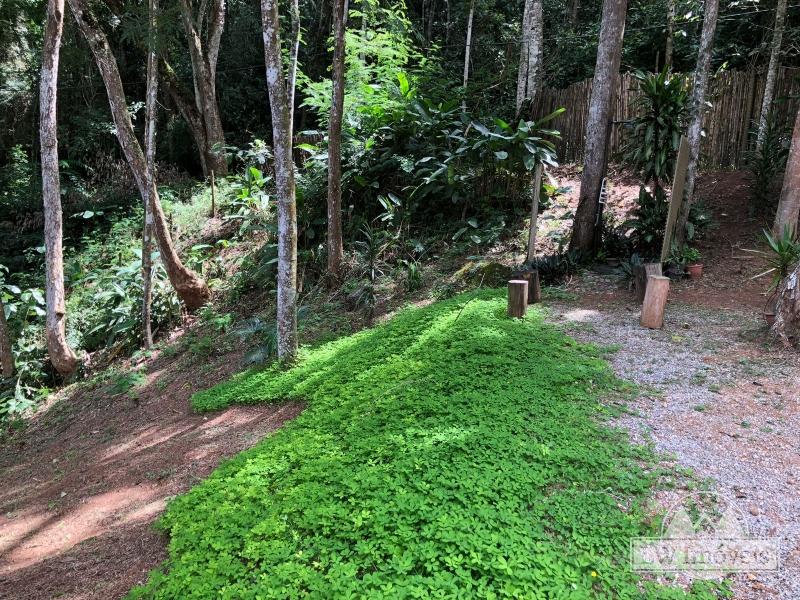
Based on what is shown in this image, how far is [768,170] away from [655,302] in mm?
4721

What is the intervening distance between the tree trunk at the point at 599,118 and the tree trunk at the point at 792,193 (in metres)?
2.36

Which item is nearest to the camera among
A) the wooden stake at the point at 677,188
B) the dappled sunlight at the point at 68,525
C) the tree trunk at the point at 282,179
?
the dappled sunlight at the point at 68,525

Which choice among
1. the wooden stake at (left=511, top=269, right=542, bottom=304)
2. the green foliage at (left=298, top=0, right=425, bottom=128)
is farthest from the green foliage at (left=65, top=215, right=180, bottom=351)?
the wooden stake at (left=511, top=269, right=542, bottom=304)

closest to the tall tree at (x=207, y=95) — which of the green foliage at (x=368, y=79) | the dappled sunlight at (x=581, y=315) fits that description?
the green foliage at (x=368, y=79)

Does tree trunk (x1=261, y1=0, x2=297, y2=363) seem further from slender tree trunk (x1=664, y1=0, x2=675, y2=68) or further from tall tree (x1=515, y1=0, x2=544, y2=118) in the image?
slender tree trunk (x1=664, y1=0, x2=675, y2=68)

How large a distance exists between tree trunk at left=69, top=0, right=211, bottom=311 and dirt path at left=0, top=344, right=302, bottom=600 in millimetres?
1892

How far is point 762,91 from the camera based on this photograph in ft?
34.8

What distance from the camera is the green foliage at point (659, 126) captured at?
7.79 meters

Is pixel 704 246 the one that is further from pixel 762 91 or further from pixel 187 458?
pixel 187 458

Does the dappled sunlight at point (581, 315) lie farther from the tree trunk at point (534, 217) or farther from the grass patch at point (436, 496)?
the tree trunk at point (534, 217)

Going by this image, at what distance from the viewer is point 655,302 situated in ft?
19.4

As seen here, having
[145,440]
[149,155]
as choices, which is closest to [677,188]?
[145,440]

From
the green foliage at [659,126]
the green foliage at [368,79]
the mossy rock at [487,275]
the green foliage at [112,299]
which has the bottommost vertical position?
the green foliage at [112,299]

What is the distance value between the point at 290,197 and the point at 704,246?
6.56 metres
